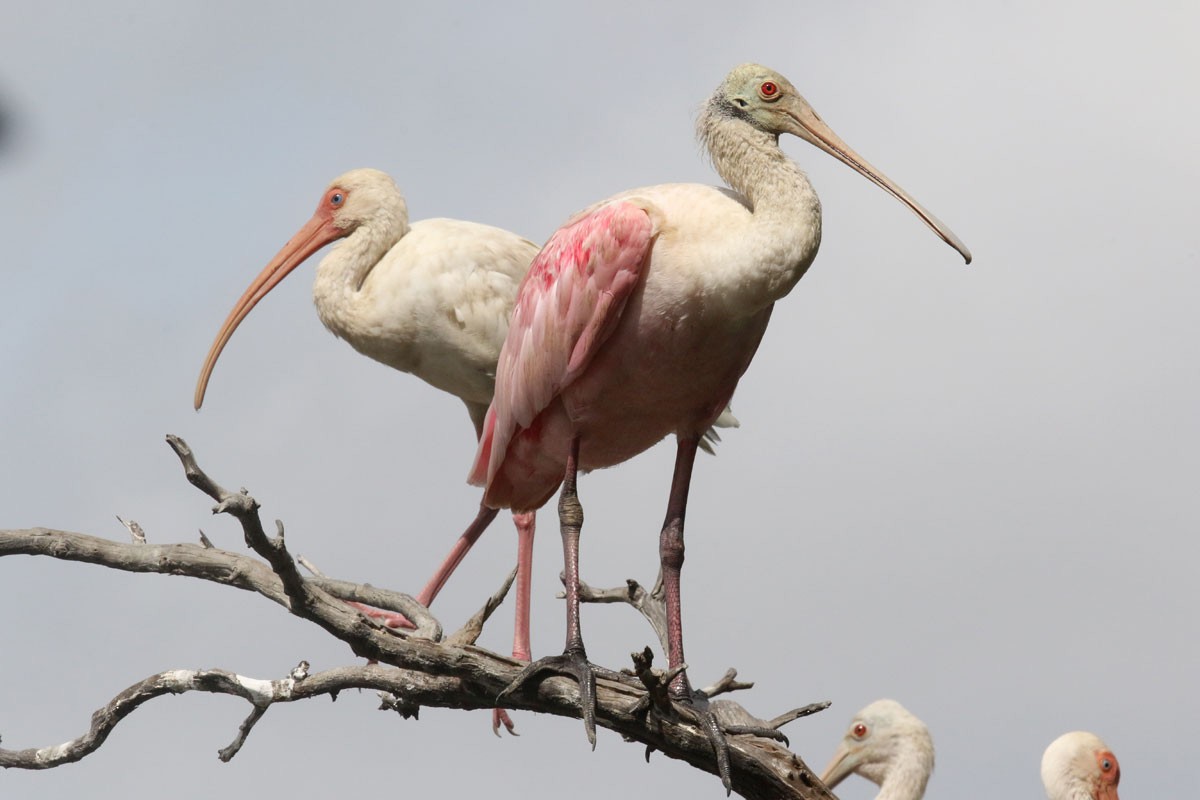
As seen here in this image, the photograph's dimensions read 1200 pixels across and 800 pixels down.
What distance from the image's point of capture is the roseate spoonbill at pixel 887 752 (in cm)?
1329

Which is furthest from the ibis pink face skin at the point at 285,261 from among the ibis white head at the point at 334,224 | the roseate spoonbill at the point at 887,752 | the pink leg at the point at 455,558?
the roseate spoonbill at the point at 887,752

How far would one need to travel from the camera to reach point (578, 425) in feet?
27.6

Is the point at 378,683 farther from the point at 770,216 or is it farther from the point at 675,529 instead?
the point at 770,216

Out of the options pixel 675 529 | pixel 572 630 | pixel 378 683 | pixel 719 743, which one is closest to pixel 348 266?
pixel 675 529

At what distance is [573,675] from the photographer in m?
7.51

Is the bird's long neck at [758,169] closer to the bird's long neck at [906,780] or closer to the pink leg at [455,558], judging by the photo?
the pink leg at [455,558]

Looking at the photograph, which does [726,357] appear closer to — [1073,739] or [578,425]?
[578,425]

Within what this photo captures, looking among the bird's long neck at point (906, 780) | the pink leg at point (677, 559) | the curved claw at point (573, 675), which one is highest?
the pink leg at point (677, 559)

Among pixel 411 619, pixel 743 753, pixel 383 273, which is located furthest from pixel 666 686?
pixel 383 273

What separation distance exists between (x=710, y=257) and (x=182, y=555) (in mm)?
2363

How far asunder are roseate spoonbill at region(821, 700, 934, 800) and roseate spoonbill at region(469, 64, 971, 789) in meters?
5.31

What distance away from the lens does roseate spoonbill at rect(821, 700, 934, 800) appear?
1329 cm

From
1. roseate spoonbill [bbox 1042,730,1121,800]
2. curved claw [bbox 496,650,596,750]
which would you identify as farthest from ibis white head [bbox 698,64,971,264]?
roseate spoonbill [bbox 1042,730,1121,800]

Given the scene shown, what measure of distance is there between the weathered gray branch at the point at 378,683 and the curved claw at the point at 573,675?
4 cm
